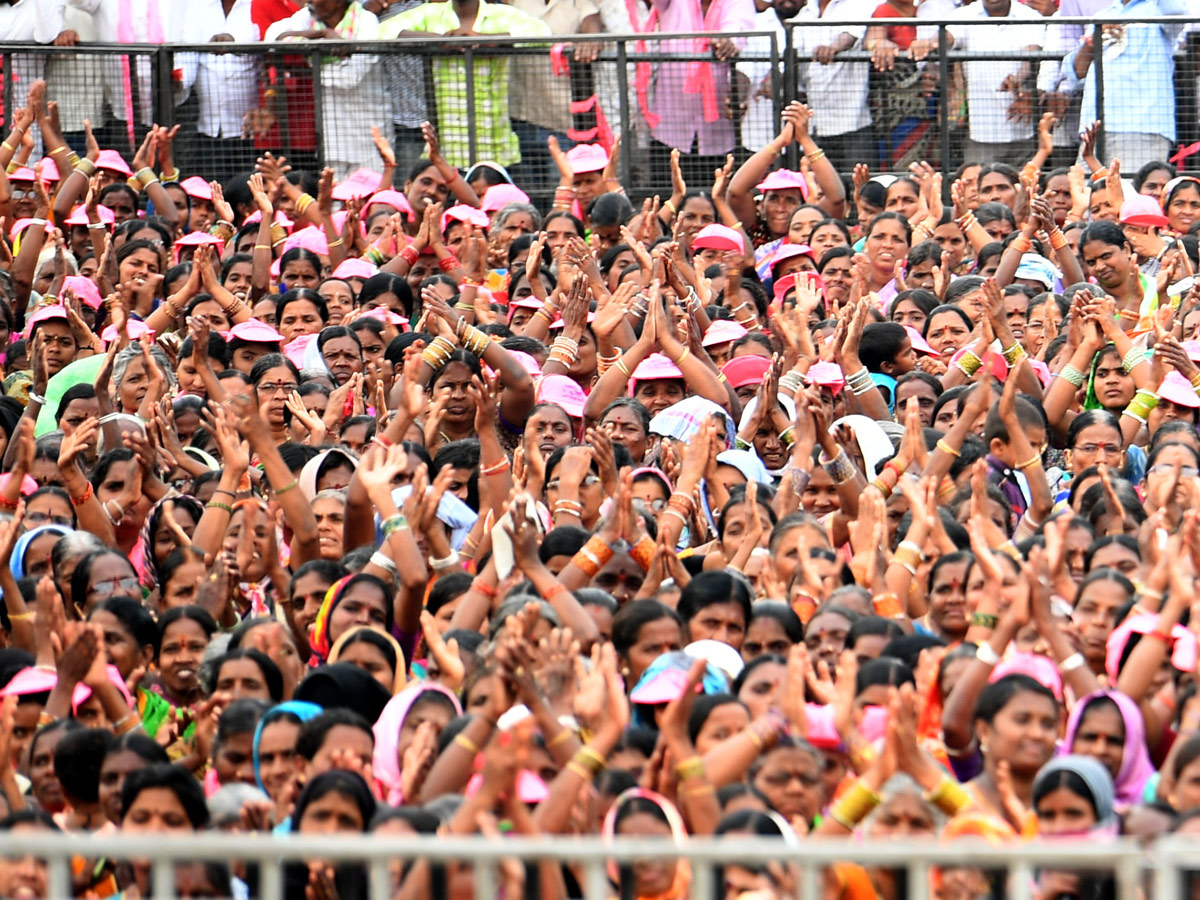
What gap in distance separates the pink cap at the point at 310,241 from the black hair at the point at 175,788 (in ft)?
20.7

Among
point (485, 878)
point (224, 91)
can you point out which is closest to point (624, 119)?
point (224, 91)

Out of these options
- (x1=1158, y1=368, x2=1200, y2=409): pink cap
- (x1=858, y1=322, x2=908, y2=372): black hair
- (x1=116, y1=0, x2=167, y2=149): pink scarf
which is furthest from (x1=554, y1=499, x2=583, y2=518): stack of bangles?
(x1=116, y1=0, x2=167, y2=149): pink scarf

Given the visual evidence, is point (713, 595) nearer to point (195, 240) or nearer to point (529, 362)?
point (529, 362)

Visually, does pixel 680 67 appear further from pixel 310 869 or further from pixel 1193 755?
pixel 310 869

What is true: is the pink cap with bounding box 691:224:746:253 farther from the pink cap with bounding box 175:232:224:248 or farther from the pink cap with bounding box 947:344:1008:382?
the pink cap with bounding box 175:232:224:248

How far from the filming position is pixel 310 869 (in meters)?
4.63

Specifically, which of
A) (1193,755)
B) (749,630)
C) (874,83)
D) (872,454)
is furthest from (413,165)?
(1193,755)

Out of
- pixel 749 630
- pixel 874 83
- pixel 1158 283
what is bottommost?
pixel 749 630

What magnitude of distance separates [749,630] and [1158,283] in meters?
3.80

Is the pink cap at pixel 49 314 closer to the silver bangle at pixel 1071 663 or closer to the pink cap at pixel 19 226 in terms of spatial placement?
the pink cap at pixel 19 226

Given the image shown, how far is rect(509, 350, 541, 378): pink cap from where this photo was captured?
9.78 meters

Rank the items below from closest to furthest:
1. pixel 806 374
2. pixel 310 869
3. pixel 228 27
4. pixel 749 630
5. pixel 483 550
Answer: pixel 310 869 < pixel 749 630 < pixel 483 550 < pixel 806 374 < pixel 228 27

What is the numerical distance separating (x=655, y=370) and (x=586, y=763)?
13.6 ft

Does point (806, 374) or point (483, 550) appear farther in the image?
point (806, 374)
